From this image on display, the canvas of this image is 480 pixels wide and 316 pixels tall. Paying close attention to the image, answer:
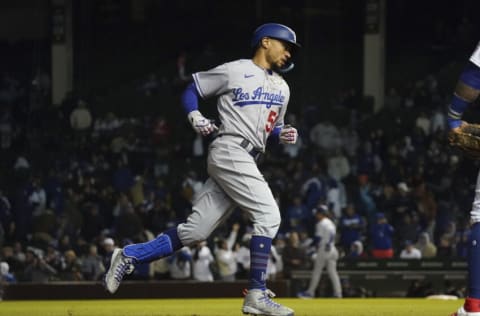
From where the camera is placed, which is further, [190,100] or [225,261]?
[225,261]

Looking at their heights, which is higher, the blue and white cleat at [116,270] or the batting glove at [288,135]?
the batting glove at [288,135]

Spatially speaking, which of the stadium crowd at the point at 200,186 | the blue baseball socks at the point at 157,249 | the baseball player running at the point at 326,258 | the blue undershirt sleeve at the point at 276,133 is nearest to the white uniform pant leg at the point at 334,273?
the baseball player running at the point at 326,258

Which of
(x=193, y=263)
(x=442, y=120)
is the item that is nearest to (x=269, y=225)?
(x=193, y=263)

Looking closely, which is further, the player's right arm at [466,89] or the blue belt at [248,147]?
the blue belt at [248,147]

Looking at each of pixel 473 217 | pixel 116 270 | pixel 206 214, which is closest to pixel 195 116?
pixel 206 214

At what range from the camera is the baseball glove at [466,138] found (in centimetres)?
771

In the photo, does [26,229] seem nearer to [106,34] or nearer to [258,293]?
[106,34]

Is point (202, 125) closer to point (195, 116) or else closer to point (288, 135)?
point (195, 116)

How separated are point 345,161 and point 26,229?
20.9 feet

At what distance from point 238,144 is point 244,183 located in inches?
11.2

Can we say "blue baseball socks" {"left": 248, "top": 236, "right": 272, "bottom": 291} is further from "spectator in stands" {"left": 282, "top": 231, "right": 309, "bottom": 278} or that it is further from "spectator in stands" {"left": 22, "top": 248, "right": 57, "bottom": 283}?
"spectator in stands" {"left": 282, "top": 231, "right": 309, "bottom": 278}

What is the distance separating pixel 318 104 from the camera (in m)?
27.6

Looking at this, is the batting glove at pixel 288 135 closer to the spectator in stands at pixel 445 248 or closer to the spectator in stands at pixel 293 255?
the spectator in stands at pixel 293 255

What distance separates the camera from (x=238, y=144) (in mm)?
8453
